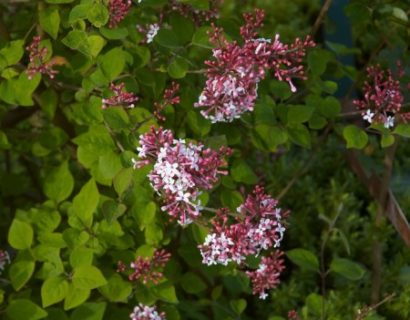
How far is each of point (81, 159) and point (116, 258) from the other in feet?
0.77

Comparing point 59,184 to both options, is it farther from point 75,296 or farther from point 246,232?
point 246,232

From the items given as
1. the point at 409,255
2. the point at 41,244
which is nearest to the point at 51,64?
the point at 41,244

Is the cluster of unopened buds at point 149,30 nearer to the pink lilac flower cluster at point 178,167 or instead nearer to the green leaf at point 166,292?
the pink lilac flower cluster at point 178,167

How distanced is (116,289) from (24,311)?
197 mm

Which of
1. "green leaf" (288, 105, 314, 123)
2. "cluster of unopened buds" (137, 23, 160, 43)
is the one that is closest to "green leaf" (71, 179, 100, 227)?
"cluster of unopened buds" (137, 23, 160, 43)

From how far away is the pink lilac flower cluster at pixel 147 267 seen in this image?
1611 mm

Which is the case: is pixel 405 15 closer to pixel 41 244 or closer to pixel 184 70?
pixel 184 70

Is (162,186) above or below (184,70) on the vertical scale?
below

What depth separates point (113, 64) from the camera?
1.55 metres

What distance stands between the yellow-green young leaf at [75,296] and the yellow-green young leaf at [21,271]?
4.3 inches

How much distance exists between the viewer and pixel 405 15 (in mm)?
1831

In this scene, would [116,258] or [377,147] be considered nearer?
[116,258]

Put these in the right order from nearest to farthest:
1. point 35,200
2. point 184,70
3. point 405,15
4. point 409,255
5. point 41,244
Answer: point 184,70, point 41,244, point 405,15, point 409,255, point 35,200

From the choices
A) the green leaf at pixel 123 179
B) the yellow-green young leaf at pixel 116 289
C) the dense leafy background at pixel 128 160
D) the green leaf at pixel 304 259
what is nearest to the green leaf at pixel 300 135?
the dense leafy background at pixel 128 160
